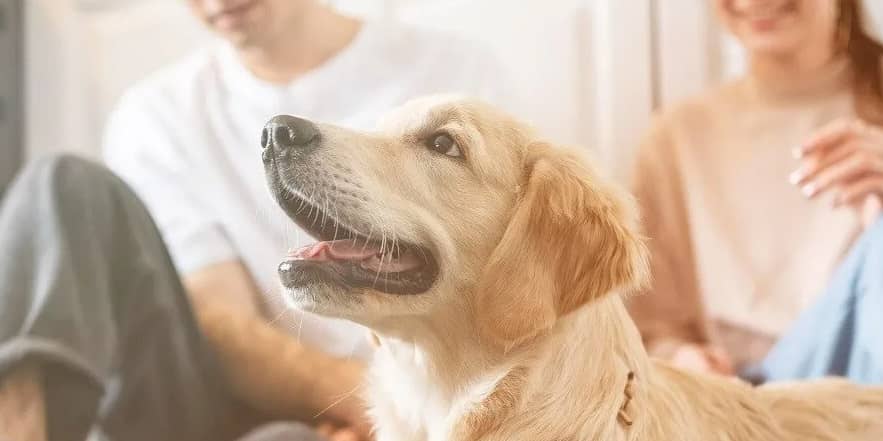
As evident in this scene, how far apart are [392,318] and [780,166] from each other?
0.63m

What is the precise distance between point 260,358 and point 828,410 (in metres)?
0.65

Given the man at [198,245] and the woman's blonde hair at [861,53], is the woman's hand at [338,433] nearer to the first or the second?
the man at [198,245]

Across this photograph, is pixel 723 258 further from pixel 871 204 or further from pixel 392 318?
pixel 392 318

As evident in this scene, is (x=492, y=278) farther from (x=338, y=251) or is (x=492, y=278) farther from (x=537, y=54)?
(x=537, y=54)

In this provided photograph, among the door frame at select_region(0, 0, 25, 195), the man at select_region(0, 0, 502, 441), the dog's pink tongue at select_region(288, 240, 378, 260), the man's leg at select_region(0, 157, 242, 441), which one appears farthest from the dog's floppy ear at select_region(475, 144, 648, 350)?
the door frame at select_region(0, 0, 25, 195)

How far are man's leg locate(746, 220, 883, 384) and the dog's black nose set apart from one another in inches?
23.4

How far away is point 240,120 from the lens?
3.32 feet

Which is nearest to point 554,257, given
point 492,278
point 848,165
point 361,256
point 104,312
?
point 492,278

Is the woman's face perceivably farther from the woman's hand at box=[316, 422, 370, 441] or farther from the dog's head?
the woman's hand at box=[316, 422, 370, 441]

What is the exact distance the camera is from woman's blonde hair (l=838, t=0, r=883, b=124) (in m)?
0.98

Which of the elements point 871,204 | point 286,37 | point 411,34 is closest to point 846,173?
point 871,204

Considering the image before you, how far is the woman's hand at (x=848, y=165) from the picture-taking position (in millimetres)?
842

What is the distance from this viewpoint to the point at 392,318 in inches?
26.2

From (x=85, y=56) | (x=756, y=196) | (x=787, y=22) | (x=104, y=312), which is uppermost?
(x=787, y=22)
